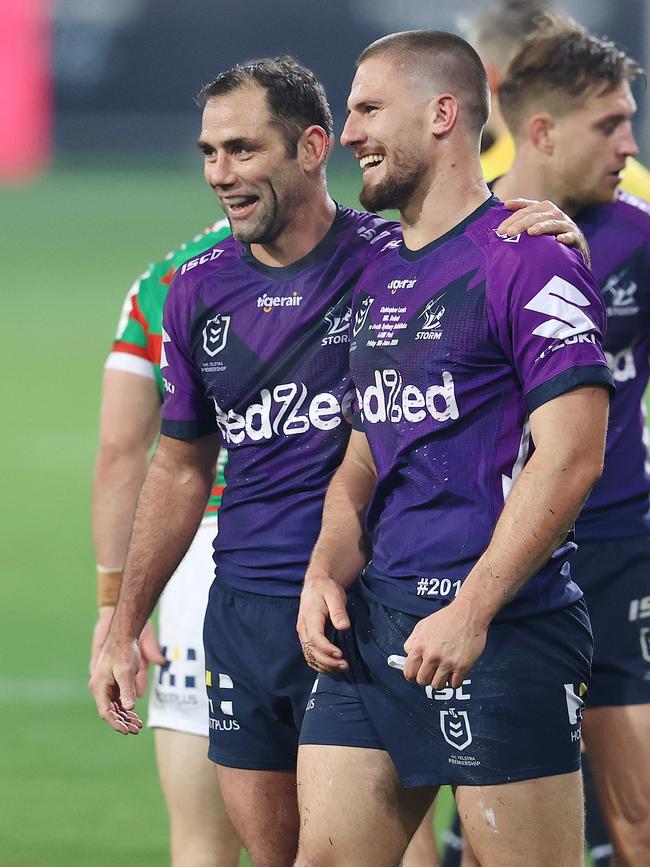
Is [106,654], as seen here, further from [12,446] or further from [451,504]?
[12,446]

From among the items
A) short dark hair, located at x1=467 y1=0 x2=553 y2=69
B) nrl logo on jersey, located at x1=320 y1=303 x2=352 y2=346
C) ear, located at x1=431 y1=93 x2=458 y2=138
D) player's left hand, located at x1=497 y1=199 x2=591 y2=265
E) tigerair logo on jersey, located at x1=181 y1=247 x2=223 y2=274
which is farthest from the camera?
short dark hair, located at x1=467 y1=0 x2=553 y2=69

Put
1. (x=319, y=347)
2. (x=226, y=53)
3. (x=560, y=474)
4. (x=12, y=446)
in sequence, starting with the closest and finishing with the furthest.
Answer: (x=560, y=474)
(x=319, y=347)
(x=12, y=446)
(x=226, y=53)

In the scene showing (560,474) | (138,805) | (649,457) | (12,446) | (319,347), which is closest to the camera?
(560,474)

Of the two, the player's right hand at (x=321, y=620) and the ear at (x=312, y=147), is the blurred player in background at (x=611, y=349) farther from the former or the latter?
the player's right hand at (x=321, y=620)

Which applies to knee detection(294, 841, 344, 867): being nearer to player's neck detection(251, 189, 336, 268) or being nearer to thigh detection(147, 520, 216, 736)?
thigh detection(147, 520, 216, 736)

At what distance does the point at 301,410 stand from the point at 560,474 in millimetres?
879

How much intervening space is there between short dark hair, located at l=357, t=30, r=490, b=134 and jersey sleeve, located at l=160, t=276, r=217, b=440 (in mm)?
793

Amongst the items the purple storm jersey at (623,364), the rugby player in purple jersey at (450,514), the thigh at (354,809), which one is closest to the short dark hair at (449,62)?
the rugby player in purple jersey at (450,514)

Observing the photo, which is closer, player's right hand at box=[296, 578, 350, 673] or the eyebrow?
player's right hand at box=[296, 578, 350, 673]

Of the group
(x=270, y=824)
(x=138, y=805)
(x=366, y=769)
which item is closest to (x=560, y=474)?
(x=366, y=769)

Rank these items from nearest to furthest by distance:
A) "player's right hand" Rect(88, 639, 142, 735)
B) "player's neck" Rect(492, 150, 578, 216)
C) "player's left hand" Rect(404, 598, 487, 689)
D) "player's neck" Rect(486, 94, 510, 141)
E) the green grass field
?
1. "player's left hand" Rect(404, 598, 487, 689)
2. "player's right hand" Rect(88, 639, 142, 735)
3. "player's neck" Rect(492, 150, 578, 216)
4. "player's neck" Rect(486, 94, 510, 141)
5. the green grass field

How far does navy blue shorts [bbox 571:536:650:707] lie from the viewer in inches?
189

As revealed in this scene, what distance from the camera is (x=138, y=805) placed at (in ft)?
20.7

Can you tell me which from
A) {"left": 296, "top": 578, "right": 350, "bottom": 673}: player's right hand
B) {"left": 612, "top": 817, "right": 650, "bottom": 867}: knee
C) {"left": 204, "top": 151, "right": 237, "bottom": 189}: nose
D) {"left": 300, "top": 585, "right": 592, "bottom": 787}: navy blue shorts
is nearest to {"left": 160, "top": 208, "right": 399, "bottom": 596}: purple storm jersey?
{"left": 204, "top": 151, "right": 237, "bottom": 189}: nose
